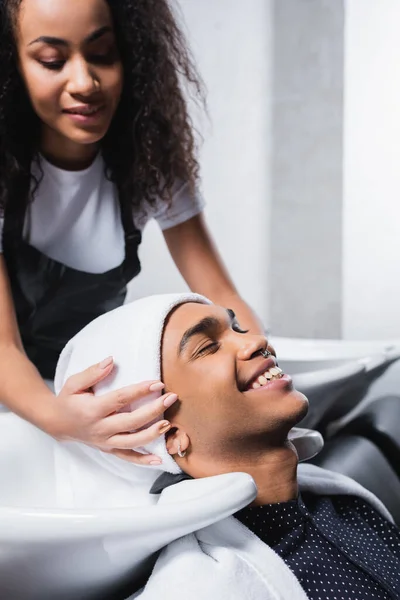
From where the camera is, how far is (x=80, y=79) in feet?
4.49

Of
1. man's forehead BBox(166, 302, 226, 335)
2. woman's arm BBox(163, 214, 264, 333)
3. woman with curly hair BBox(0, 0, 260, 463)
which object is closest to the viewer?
man's forehead BBox(166, 302, 226, 335)

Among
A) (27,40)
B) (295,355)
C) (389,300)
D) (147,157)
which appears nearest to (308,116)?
(389,300)

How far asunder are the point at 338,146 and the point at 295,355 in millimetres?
1245

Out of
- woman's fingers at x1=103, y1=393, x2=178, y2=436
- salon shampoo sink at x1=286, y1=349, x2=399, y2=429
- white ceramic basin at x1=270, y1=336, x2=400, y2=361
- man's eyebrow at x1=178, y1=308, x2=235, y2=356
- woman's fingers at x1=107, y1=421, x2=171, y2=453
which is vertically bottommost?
white ceramic basin at x1=270, y1=336, x2=400, y2=361

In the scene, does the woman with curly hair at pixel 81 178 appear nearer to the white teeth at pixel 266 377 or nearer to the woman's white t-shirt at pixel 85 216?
the woman's white t-shirt at pixel 85 216

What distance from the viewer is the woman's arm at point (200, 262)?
64.9 inches

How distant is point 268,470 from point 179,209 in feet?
2.10

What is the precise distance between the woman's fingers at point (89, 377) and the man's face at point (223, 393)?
0.27 feet

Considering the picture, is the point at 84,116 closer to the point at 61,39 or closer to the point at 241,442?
the point at 61,39

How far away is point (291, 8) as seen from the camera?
303cm

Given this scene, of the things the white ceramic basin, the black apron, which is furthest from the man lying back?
the white ceramic basin

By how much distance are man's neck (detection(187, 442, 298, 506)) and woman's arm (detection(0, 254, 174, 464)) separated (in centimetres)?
9

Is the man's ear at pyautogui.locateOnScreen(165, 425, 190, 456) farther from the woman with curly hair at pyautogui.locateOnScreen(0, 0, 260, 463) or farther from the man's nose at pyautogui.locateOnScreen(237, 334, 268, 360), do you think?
the man's nose at pyautogui.locateOnScreen(237, 334, 268, 360)

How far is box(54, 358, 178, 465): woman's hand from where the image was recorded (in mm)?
1129
